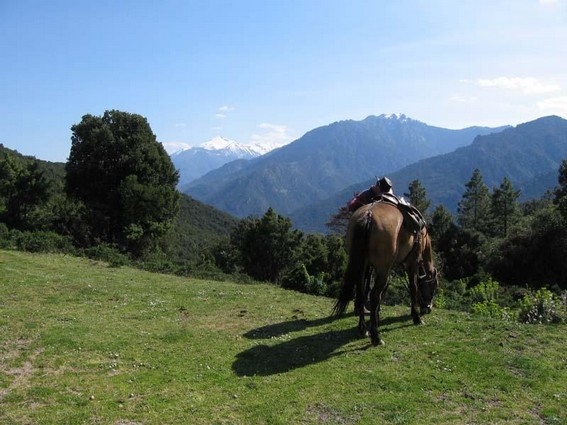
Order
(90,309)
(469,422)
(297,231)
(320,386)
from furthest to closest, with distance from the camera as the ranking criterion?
1. (297,231)
2. (90,309)
3. (320,386)
4. (469,422)

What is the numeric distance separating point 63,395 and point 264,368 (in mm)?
3594

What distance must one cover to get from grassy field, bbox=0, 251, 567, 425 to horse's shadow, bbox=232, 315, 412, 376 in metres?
0.04

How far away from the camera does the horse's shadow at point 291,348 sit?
9.12 m

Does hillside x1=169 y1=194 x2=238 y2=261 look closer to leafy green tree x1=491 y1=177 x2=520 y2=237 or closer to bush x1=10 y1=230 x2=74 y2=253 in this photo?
leafy green tree x1=491 y1=177 x2=520 y2=237

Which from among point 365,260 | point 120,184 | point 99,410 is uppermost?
point 120,184

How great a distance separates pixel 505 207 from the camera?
3115 inches

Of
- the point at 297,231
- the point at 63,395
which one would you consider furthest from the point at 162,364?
the point at 297,231

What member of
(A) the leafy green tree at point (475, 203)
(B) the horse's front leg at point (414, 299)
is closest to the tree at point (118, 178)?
(B) the horse's front leg at point (414, 299)

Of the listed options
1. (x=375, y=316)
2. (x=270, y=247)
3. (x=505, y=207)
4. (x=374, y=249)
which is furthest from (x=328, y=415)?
(x=505, y=207)

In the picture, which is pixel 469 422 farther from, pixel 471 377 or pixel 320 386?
pixel 320 386

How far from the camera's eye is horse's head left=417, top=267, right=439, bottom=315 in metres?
12.8

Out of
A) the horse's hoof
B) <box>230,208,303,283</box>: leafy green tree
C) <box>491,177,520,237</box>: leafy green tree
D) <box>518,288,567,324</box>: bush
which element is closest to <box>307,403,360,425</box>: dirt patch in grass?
the horse's hoof

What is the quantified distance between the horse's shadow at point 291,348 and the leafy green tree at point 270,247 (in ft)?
153

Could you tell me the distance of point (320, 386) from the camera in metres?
8.19
